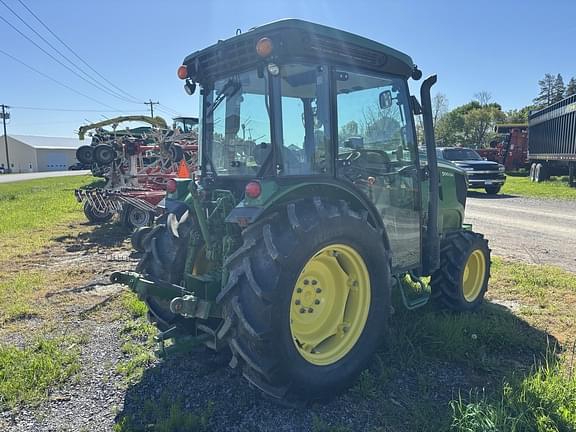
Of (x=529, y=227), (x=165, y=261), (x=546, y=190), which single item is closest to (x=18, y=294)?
(x=165, y=261)

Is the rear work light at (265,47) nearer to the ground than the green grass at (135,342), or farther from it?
farther from it

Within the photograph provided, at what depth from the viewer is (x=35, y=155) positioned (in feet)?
228

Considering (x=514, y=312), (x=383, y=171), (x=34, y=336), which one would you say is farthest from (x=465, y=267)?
(x=34, y=336)

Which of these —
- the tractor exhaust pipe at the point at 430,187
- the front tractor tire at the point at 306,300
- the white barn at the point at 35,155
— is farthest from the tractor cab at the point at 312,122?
the white barn at the point at 35,155

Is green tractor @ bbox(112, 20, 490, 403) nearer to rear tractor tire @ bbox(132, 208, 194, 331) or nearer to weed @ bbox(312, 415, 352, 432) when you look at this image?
rear tractor tire @ bbox(132, 208, 194, 331)

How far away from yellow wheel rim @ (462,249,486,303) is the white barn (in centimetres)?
7266

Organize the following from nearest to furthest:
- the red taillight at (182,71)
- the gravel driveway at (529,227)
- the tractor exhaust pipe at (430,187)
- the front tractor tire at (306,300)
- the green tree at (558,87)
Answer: the front tractor tire at (306,300) < the red taillight at (182,71) < the tractor exhaust pipe at (430,187) < the gravel driveway at (529,227) < the green tree at (558,87)

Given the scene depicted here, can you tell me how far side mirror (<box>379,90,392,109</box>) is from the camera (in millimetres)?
3688

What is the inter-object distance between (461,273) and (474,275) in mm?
538

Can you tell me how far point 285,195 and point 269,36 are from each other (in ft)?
3.44

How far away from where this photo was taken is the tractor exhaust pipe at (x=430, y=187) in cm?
385

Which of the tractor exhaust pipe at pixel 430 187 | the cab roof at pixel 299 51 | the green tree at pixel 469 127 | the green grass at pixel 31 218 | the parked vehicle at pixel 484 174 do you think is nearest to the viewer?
the cab roof at pixel 299 51

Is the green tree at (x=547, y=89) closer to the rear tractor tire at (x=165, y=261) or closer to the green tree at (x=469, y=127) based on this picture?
the green tree at (x=469, y=127)

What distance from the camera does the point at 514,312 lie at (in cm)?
457
